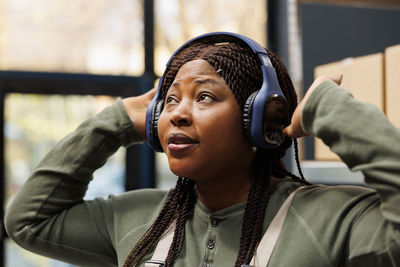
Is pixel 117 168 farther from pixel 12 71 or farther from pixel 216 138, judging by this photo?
pixel 216 138

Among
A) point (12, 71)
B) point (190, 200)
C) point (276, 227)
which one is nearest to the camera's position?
point (276, 227)

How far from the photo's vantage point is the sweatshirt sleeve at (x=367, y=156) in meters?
0.74

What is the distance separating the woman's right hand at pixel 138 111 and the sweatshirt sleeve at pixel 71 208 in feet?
0.04

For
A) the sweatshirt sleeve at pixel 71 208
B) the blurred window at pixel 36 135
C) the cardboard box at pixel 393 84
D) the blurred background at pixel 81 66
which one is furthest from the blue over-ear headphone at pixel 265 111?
the blurred window at pixel 36 135

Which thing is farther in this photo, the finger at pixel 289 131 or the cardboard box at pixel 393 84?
the cardboard box at pixel 393 84

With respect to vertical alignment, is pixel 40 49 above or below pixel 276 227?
above

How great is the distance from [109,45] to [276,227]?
2196mm

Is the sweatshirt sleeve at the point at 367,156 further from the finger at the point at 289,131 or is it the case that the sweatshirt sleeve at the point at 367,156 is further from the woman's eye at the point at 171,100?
the woman's eye at the point at 171,100

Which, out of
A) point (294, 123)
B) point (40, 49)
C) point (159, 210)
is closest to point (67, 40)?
point (40, 49)

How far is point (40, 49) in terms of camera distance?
8.91 ft

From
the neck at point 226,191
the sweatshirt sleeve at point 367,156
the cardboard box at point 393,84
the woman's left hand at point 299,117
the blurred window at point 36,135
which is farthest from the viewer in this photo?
the blurred window at point 36,135

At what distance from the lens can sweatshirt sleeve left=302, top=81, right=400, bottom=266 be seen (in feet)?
2.42

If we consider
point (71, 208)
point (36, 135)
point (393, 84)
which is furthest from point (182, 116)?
point (36, 135)

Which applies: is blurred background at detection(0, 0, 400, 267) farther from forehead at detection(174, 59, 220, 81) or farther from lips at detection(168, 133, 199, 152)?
lips at detection(168, 133, 199, 152)
